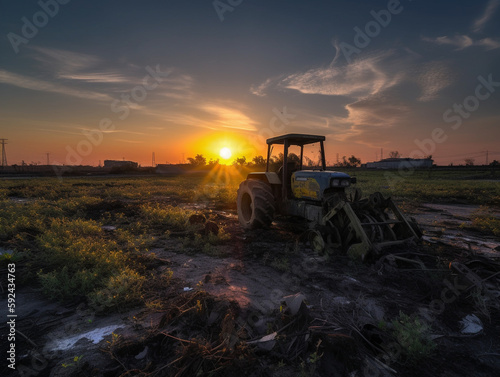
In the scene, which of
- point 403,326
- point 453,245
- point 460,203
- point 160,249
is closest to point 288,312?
point 403,326

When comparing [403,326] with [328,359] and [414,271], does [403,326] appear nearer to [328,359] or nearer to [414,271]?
[328,359]

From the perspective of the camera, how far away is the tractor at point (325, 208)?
4.51m

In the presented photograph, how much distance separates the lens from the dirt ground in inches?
82.6

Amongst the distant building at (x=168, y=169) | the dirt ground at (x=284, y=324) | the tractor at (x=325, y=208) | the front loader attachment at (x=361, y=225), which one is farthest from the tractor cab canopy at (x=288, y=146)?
the distant building at (x=168, y=169)

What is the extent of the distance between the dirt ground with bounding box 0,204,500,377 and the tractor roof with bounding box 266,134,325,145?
313cm

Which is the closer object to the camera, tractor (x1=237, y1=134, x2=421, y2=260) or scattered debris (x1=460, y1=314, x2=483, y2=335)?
scattered debris (x1=460, y1=314, x2=483, y2=335)

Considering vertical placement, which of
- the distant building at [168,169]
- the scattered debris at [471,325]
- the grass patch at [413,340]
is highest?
the distant building at [168,169]

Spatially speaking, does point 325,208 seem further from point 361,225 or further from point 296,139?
point 296,139

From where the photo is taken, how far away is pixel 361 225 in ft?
14.4

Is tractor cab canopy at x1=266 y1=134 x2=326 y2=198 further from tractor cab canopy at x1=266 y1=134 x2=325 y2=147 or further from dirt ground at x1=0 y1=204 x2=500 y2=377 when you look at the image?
dirt ground at x1=0 y1=204 x2=500 y2=377

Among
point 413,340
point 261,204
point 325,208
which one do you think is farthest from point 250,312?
point 261,204

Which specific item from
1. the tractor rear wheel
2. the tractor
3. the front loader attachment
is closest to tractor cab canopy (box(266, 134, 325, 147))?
the tractor

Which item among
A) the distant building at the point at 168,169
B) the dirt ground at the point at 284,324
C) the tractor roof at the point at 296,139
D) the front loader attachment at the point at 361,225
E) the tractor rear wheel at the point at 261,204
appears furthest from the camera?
the distant building at the point at 168,169

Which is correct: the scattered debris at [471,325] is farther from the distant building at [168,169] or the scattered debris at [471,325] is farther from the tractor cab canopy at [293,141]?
the distant building at [168,169]
